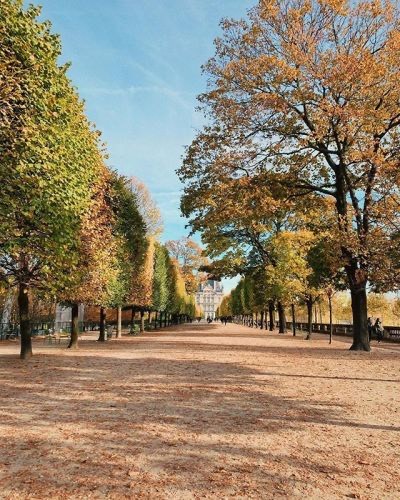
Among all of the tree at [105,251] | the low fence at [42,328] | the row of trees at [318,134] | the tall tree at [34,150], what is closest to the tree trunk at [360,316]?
the row of trees at [318,134]

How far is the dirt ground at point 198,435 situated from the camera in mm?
5199

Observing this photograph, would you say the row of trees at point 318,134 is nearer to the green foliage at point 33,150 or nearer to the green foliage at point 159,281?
the green foliage at point 33,150

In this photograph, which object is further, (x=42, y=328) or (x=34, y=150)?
(x=42, y=328)

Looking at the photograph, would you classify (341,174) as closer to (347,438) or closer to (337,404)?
(337,404)

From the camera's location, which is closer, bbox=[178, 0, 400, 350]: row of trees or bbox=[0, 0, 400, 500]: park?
bbox=[0, 0, 400, 500]: park

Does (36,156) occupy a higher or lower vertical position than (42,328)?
higher

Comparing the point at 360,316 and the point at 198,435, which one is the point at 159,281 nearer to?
the point at 360,316

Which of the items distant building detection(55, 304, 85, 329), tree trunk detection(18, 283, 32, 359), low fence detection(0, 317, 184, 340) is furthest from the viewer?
distant building detection(55, 304, 85, 329)

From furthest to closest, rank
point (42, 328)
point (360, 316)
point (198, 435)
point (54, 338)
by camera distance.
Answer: point (42, 328)
point (54, 338)
point (360, 316)
point (198, 435)

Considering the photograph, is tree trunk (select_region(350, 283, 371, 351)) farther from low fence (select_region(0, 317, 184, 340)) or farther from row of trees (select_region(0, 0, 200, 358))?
low fence (select_region(0, 317, 184, 340))

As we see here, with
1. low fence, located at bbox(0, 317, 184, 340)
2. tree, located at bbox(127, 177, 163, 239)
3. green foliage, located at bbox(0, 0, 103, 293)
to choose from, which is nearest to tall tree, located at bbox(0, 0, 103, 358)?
green foliage, located at bbox(0, 0, 103, 293)

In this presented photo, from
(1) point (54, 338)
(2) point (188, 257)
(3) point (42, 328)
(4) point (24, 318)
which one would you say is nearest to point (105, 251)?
(4) point (24, 318)

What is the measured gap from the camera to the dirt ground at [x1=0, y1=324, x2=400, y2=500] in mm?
5199

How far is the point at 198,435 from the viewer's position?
7.30 metres
